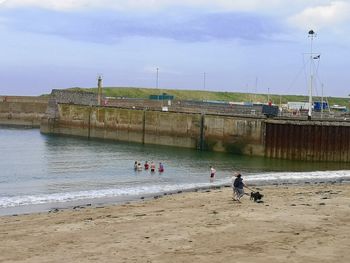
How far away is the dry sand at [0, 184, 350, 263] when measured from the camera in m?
15.3

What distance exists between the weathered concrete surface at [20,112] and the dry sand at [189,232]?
3083 inches

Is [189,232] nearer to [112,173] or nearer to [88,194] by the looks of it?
[88,194]

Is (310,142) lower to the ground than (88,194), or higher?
higher

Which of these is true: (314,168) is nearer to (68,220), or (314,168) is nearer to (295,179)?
(295,179)

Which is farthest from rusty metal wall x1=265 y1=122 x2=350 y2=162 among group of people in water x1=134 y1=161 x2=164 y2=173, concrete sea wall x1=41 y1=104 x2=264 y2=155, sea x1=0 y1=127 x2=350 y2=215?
group of people in water x1=134 y1=161 x2=164 y2=173

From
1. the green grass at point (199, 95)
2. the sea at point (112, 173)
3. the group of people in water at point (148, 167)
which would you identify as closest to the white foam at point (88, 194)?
the sea at point (112, 173)

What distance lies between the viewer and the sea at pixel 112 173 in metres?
30.8

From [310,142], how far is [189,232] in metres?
38.5

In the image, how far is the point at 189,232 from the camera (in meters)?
18.6

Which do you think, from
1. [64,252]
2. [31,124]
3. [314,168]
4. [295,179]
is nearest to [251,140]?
[314,168]

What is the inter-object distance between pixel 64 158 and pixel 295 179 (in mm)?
22696

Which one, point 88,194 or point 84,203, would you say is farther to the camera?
point 88,194

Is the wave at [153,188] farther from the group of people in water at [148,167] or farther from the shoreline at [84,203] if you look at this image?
the group of people in water at [148,167]

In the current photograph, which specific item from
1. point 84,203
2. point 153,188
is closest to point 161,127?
point 153,188
